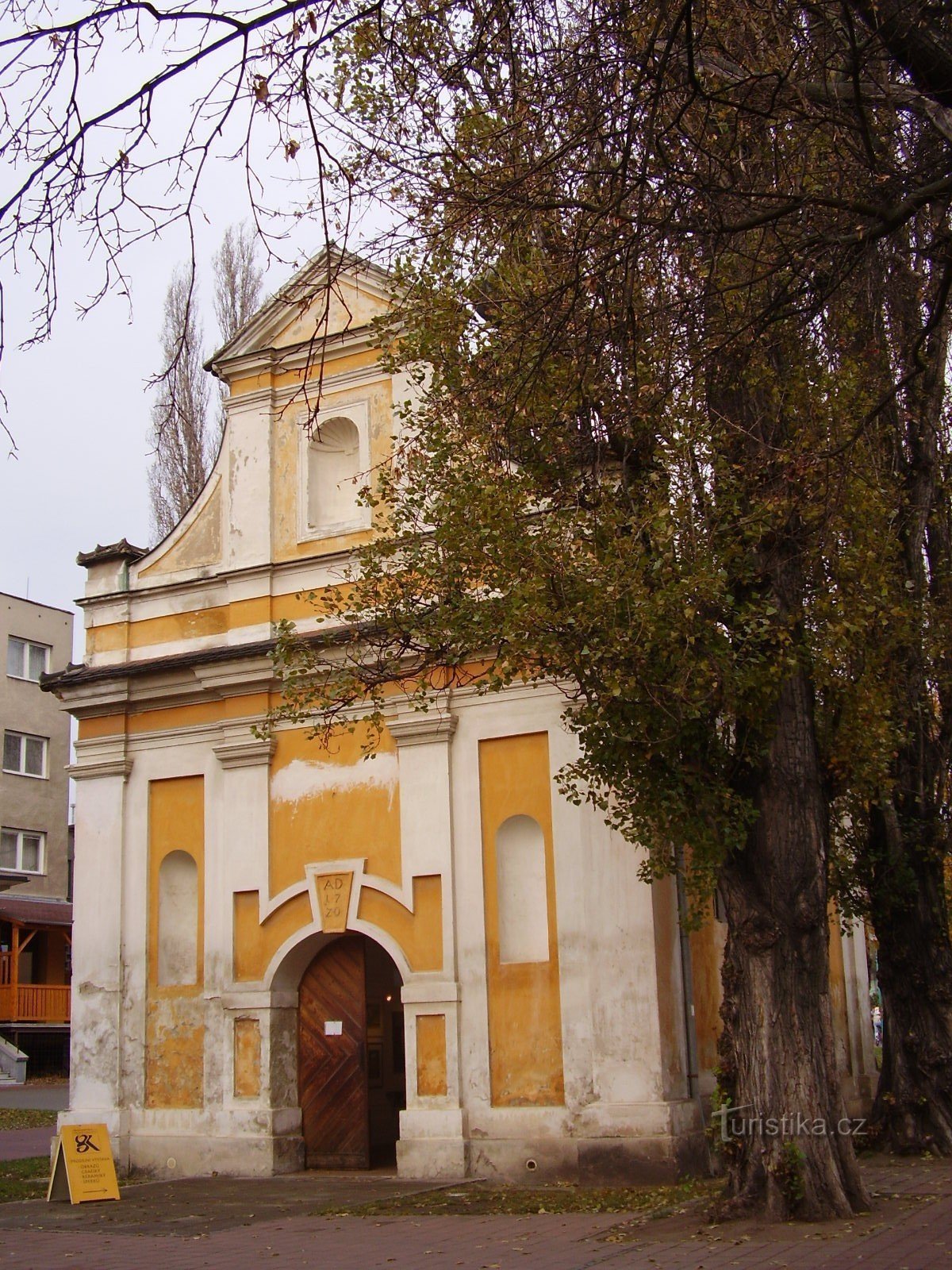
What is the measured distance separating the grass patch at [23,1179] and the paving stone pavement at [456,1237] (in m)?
1.04

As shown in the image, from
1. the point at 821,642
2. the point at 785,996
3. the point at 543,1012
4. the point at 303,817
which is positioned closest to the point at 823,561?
the point at 821,642

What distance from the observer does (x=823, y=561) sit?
1189cm

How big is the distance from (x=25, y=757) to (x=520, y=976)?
27.5m

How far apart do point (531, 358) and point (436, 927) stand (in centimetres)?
762

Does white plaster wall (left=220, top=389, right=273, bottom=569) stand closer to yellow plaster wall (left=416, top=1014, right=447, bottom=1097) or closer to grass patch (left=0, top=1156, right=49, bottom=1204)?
yellow plaster wall (left=416, top=1014, right=447, bottom=1097)

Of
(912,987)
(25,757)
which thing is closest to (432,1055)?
(912,987)

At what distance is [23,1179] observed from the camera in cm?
1636

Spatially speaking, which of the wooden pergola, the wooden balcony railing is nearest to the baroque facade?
the wooden pergola

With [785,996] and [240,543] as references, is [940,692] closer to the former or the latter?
[785,996]

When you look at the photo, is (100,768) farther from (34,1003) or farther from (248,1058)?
(34,1003)

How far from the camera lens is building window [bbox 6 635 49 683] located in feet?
129

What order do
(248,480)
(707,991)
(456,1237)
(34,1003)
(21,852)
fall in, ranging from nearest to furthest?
(456,1237) → (707,991) → (248,480) → (34,1003) → (21,852)

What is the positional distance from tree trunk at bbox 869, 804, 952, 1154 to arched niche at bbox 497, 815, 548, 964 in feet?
11.9

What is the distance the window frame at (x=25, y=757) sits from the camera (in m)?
38.5
